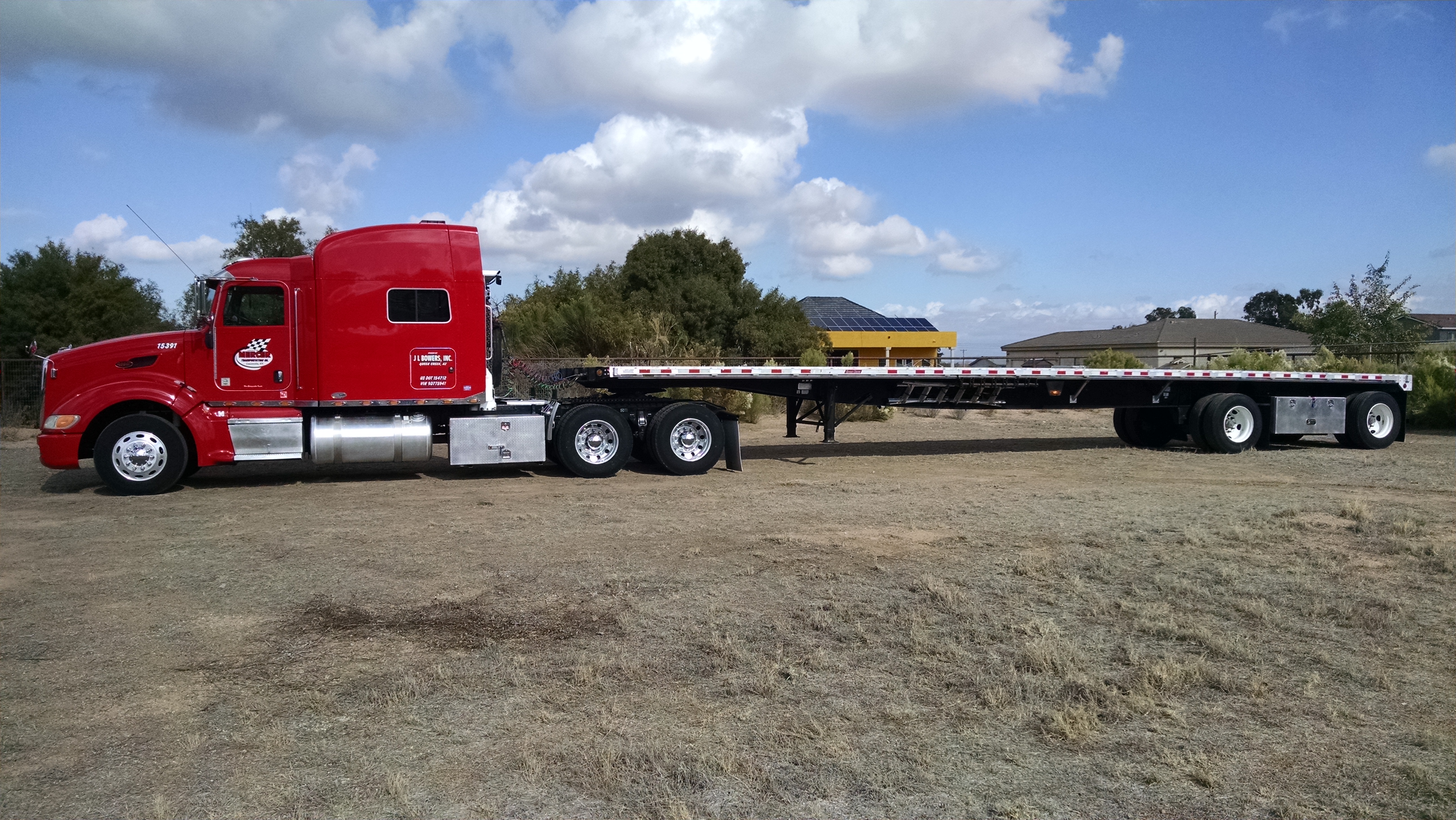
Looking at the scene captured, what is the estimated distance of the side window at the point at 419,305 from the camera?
12766 millimetres

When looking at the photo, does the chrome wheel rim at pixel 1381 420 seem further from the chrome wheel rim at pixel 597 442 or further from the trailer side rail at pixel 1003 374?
the chrome wheel rim at pixel 597 442

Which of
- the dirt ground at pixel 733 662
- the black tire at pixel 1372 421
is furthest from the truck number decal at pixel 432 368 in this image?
the black tire at pixel 1372 421

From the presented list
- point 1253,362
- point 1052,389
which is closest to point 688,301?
point 1253,362

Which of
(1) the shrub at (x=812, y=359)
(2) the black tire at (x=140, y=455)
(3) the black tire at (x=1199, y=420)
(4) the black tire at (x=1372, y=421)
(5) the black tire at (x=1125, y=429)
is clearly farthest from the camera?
(1) the shrub at (x=812, y=359)

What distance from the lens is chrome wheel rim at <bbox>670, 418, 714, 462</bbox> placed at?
14.2 m

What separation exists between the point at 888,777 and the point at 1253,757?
1.58m

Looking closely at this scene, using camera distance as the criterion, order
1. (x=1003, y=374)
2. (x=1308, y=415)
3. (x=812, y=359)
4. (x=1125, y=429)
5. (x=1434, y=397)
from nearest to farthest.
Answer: (x=1003, y=374), (x=1308, y=415), (x=1125, y=429), (x=1434, y=397), (x=812, y=359)

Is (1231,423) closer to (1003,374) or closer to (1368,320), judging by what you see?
(1003,374)

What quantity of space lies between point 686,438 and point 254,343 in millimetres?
5779

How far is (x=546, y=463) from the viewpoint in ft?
53.8

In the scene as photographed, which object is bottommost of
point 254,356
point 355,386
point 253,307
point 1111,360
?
point 355,386

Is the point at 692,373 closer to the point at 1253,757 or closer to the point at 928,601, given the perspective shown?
the point at 928,601

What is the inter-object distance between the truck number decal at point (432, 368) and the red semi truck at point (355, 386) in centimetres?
2

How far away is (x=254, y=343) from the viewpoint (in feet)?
41.1
